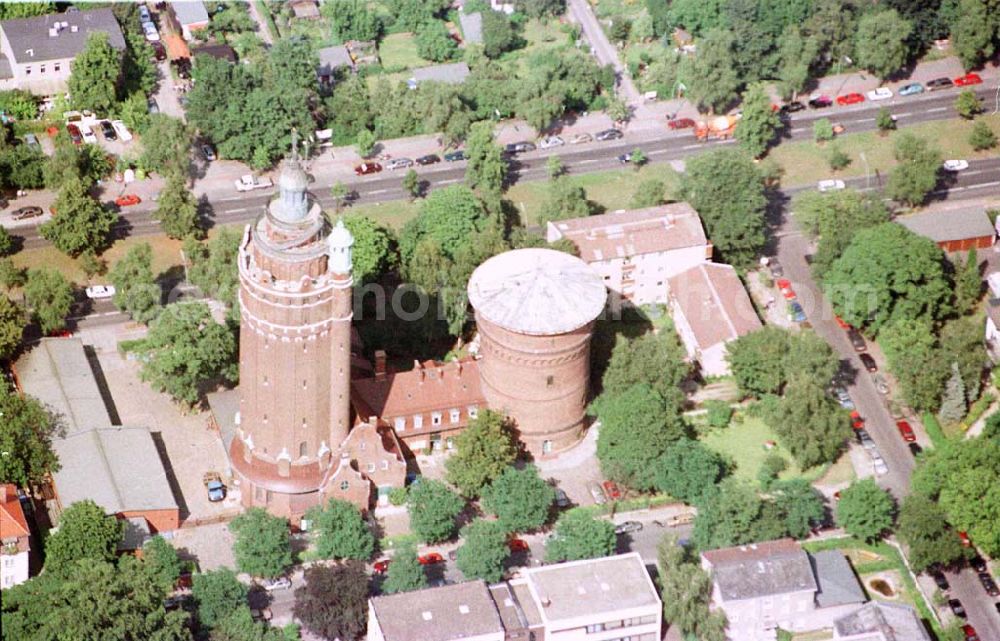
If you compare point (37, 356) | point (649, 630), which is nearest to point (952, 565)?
point (649, 630)

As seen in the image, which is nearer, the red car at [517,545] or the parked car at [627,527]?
the red car at [517,545]

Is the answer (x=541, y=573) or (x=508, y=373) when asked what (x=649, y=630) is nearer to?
(x=541, y=573)

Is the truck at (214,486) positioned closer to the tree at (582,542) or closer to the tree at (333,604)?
the tree at (333,604)

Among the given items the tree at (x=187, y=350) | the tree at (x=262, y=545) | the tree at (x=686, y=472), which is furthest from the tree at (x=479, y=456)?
the tree at (x=187, y=350)

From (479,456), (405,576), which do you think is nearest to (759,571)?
(479,456)

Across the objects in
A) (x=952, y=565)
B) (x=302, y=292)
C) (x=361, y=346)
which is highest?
(x=302, y=292)

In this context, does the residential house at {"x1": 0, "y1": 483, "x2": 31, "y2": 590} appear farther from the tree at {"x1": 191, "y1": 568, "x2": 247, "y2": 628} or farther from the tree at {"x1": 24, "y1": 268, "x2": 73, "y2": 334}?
the tree at {"x1": 24, "y1": 268, "x2": 73, "y2": 334}

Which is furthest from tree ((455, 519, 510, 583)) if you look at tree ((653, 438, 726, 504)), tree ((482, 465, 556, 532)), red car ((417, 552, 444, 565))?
tree ((653, 438, 726, 504))
